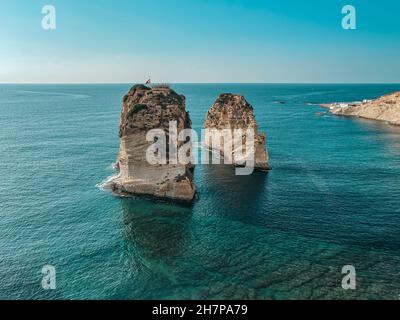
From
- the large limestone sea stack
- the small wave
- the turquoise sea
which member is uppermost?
the large limestone sea stack

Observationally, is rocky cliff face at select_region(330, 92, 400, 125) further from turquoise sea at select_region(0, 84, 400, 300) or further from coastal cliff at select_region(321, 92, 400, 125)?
turquoise sea at select_region(0, 84, 400, 300)

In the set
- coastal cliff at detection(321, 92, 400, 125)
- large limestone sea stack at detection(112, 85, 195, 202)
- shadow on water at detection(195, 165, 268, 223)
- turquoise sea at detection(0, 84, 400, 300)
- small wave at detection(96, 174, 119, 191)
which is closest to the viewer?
turquoise sea at detection(0, 84, 400, 300)

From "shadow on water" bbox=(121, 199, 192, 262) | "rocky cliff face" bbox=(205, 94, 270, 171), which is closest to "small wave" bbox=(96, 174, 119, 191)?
"shadow on water" bbox=(121, 199, 192, 262)

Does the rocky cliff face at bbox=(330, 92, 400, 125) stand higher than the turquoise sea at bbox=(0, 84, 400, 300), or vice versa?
the rocky cliff face at bbox=(330, 92, 400, 125)

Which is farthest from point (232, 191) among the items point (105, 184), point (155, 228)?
point (105, 184)
